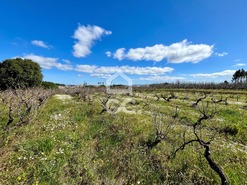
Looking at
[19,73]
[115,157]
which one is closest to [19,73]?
[19,73]

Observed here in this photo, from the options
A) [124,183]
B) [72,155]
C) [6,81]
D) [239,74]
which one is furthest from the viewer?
[239,74]

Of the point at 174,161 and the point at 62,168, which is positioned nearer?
the point at 62,168

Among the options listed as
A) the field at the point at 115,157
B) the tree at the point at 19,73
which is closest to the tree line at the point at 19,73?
the tree at the point at 19,73

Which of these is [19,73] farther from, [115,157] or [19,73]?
[115,157]

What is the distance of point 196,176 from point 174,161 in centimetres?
92

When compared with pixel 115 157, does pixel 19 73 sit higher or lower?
higher

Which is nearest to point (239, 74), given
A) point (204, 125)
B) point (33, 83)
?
point (204, 125)

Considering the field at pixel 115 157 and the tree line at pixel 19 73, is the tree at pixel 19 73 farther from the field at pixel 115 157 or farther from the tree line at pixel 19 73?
the field at pixel 115 157

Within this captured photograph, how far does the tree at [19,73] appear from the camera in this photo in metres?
24.6

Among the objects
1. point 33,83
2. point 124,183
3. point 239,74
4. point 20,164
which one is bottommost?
point 124,183

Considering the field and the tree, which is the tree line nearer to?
the tree

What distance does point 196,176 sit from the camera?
15.4ft

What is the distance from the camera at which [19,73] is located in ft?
84.6

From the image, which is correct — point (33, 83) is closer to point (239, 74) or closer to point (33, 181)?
point (33, 181)
